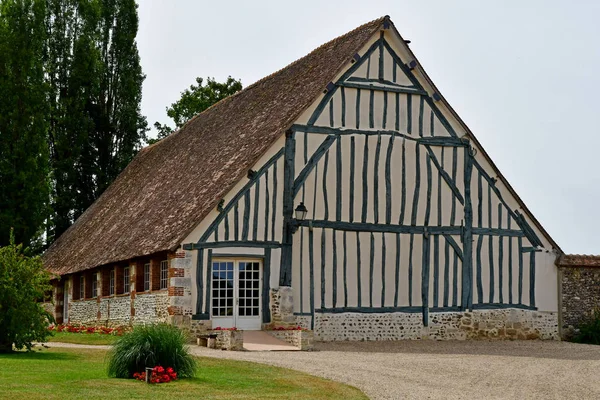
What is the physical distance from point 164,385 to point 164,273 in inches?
348

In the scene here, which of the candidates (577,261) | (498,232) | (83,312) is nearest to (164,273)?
(83,312)

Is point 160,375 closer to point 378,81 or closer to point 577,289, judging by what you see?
point 378,81

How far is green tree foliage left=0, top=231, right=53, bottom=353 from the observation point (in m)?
16.2

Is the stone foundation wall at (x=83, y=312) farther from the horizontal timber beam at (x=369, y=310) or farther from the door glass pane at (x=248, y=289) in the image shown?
the horizontal timber beam at (x=369, y=310)

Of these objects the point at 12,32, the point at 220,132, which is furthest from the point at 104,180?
the point at 220,132

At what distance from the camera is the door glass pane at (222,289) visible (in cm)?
2084

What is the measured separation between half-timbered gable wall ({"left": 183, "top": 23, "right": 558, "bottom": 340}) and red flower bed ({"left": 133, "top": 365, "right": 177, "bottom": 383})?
23.9ft

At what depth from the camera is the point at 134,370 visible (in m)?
13.2

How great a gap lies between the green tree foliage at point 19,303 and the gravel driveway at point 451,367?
9.56 ft

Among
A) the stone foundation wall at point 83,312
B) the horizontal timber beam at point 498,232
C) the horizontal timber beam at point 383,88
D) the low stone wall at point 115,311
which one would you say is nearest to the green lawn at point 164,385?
the low stone wall at point 115,311

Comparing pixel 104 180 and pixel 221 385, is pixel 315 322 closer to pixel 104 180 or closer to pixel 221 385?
pixel 221 385

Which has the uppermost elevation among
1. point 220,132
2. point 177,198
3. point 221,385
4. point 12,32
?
point 12,32

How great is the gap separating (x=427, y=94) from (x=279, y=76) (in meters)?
4.68

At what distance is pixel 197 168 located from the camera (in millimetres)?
24781
